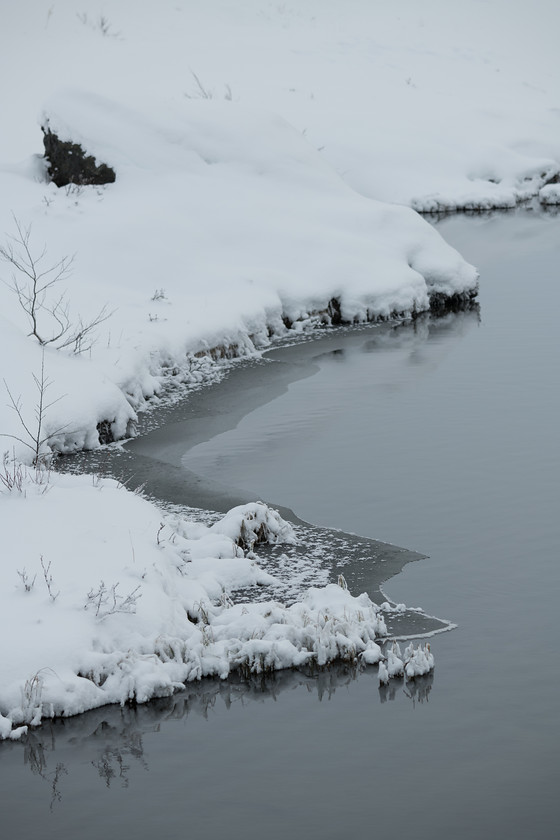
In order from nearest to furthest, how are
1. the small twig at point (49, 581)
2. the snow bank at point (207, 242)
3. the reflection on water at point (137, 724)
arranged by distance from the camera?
the reflection on water at point (137, 724) → the small twig at point (49, 581) → the snow bank at point (207, 242)

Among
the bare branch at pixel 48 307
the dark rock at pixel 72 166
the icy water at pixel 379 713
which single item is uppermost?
the dark rock at pixel 72 166

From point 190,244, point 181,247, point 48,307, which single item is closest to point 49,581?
point 48,307

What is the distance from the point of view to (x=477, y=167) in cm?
4875

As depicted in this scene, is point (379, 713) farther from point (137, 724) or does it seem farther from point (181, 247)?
point (181, 247)

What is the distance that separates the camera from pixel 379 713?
28.9 feet

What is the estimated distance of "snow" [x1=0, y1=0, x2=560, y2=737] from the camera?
9.57 metres

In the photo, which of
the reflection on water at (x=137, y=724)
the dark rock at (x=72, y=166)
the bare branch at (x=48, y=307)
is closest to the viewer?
the reflection on water at (x=137, y=724)

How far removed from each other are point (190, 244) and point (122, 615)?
1599cm

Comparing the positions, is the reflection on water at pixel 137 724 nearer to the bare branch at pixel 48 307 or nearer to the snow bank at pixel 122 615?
the snow bank at pixel 122 615

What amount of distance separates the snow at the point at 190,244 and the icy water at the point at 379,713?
0.46 metres

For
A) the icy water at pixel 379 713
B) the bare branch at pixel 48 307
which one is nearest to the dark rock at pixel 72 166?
the bare branch at pixel 48 307

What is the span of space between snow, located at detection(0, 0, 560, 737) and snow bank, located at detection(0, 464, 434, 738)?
0.07ft

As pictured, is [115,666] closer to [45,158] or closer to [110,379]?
[110,379]

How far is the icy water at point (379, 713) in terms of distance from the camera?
24.7 ft
